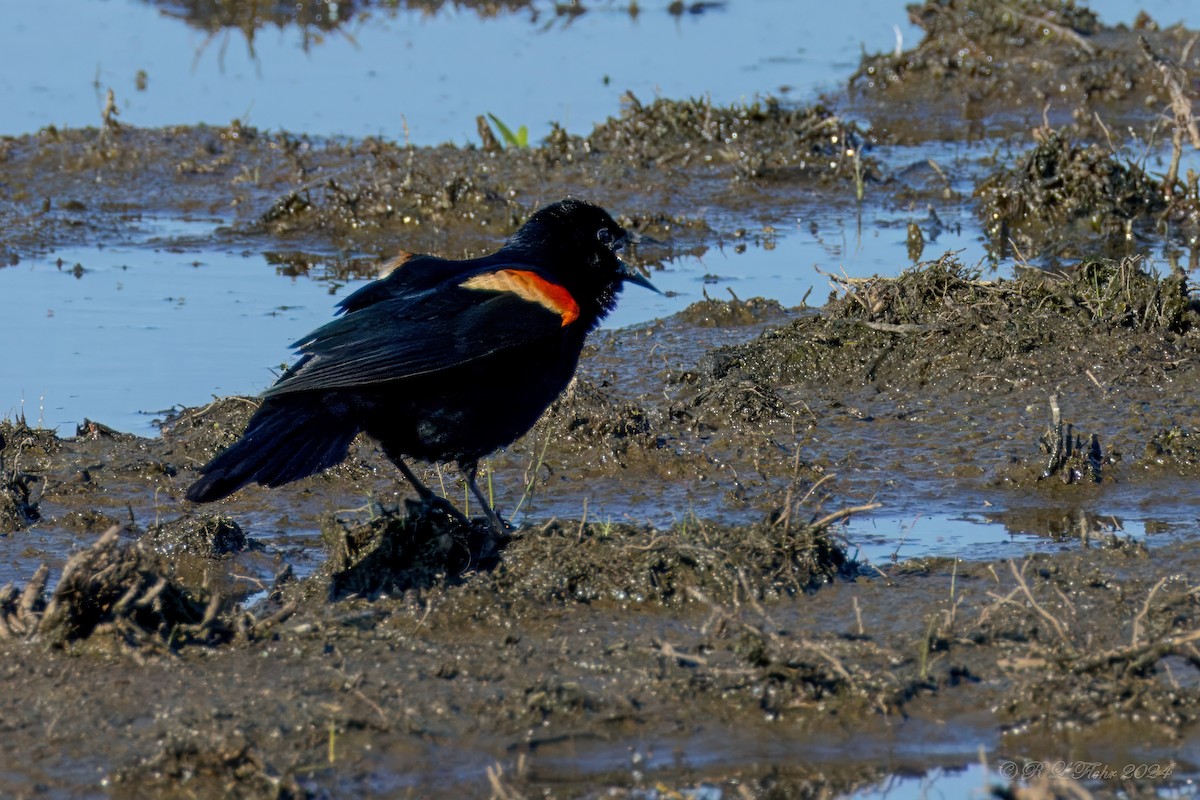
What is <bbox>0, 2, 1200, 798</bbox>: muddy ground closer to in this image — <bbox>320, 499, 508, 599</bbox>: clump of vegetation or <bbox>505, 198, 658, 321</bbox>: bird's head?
<bbox>320, 499, 508, 599</bbox>: clump of vegetation

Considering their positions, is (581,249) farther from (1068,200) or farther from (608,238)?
(1068,200)

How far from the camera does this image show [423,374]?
5.25m

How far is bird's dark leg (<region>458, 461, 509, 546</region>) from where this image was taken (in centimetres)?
543

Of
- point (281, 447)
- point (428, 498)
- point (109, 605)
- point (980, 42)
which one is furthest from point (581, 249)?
point (980, 42)

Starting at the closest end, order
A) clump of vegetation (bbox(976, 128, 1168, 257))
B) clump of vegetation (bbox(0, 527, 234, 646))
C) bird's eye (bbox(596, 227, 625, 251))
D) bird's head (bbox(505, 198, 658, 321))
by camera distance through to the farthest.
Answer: clump of vegetation (bbox(0, 527, 234, 646)) → bird's head (bbox(505, 198, 658, 321)) → bird's eye (bbox(596, 227, 625, 251)) → clump of vegetation (bbox(976, 128, 1168, 257))

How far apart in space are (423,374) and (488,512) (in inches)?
21.5

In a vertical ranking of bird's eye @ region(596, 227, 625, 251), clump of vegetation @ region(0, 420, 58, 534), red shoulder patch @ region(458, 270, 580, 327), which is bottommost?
clump of vegetation @ region(0, 420, 58, 534)

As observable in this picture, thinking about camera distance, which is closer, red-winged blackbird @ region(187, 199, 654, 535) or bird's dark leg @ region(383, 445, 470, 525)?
red-winged blackbird @ region(187, 199, 654, 535)

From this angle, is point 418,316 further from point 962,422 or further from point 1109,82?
point 1109,82

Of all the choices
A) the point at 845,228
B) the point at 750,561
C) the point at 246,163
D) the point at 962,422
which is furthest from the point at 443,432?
the point at 246,163

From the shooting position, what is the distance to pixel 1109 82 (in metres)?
12.2

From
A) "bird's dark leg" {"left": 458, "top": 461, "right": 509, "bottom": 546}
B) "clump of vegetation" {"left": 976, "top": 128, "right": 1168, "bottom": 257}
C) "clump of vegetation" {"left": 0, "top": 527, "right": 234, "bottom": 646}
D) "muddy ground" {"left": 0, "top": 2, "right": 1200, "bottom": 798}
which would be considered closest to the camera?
"muddy ground" {"left": 0, "top": 2, "right": 1200, "bottom": 798}

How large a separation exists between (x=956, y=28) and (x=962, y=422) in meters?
6.97

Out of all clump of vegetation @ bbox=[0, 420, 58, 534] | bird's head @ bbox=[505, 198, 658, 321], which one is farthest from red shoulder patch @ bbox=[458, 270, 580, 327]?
clump of vegetation @ bbox=[0, 420, 58, 534]
